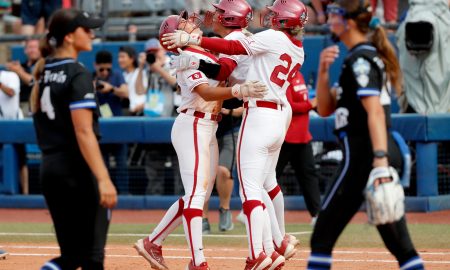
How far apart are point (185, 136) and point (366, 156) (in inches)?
97.8

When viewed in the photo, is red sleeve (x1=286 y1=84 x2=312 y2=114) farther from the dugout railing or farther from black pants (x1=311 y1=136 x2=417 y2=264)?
black pants (x1=311 y1=136 x2=417 y2=264)

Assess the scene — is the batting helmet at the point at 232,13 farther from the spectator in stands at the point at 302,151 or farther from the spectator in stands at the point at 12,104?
the spectator in stands at the point at 12,104

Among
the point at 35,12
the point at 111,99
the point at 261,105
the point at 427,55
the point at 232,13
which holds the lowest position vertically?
the point at 111,99

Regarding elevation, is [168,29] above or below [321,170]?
above

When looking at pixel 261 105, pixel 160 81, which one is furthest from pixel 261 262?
pixel 160 81

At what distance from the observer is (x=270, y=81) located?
8688mm

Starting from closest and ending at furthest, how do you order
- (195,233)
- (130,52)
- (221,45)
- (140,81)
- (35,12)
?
(221,45) → (195,233) → (140,81) → (130,52) → (35,12)

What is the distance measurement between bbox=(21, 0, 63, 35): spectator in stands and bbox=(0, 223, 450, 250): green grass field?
6219 millimetres

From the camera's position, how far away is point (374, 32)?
6.80 metres

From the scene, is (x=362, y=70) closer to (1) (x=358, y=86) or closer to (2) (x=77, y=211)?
(1) (x=358, y=86)

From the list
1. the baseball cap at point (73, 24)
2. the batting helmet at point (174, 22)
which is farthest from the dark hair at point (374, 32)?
the batting helmet at point (174, 22)

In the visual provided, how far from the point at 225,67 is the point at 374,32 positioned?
87.8 inches

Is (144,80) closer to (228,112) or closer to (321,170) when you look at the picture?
(321,170)

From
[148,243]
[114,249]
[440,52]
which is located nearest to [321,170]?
[440,52]
